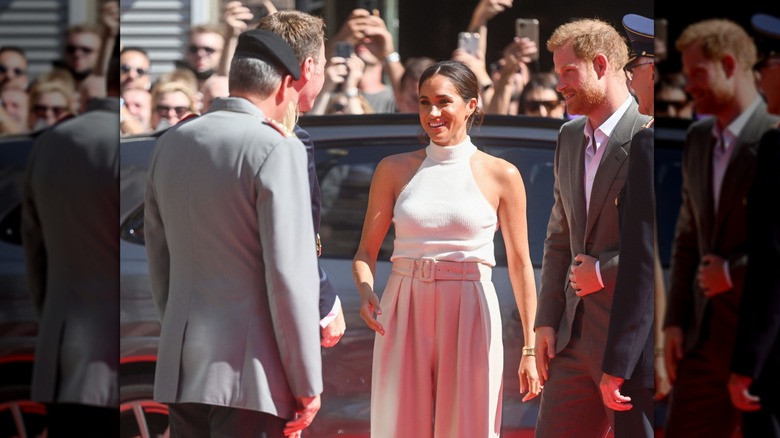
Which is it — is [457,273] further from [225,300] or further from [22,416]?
[22,416]

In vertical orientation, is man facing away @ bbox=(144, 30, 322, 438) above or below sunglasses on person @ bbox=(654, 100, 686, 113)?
below

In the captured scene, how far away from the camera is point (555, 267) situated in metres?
3.88

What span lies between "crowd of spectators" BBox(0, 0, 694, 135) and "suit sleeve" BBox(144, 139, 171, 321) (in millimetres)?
293

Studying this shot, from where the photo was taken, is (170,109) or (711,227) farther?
(170,109)

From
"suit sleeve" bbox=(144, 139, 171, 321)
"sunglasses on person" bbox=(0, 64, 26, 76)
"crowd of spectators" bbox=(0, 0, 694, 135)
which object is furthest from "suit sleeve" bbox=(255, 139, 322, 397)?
"sunglasses on person" bbox=(0, 64, 26, 76)

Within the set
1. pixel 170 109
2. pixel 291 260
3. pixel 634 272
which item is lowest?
pixel 634 272

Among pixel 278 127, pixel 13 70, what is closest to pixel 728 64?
pixel 278 127

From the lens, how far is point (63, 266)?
11.0 ft

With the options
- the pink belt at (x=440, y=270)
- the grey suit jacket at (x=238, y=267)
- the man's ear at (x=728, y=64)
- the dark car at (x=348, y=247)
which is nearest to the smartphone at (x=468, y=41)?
the dark car at (x=348, y=247)

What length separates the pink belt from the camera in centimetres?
375

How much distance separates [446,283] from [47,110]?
1289 millimetres

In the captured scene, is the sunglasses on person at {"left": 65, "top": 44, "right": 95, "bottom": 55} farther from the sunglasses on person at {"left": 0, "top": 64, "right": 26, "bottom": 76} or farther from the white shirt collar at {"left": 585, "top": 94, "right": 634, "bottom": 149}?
the white shirt collar at {"left": 585, "top": 94, "right": 634, "bottom": 149}

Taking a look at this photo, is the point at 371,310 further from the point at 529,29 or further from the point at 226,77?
the point at 529,29

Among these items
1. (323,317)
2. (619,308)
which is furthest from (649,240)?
(323,317)
